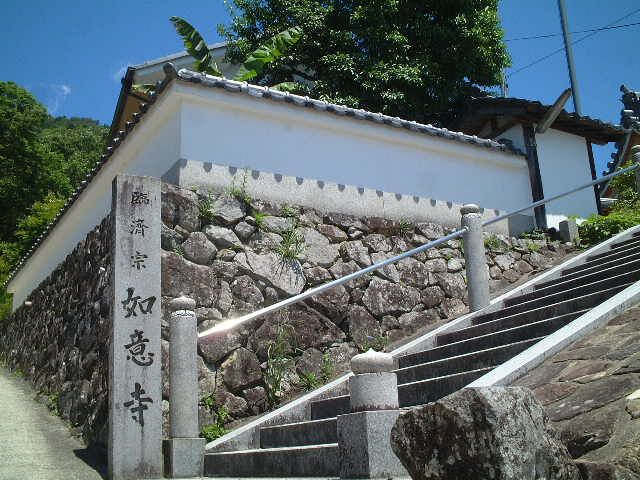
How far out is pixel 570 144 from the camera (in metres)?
13.7

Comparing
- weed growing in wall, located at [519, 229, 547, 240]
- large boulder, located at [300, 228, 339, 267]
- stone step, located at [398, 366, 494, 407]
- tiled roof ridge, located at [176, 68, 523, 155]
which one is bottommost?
stone step, located at [398, 366, 494, 407]

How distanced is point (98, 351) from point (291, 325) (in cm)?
260

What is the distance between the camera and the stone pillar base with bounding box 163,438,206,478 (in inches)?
249

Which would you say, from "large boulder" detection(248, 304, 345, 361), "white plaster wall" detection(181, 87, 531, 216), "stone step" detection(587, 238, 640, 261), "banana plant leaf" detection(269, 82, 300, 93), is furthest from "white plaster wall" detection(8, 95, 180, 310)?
"banana plant leaf" detection(269, 82, 300, 93)

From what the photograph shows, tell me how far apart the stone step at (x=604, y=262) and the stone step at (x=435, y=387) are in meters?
3.44

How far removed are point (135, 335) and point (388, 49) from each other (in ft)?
44.6

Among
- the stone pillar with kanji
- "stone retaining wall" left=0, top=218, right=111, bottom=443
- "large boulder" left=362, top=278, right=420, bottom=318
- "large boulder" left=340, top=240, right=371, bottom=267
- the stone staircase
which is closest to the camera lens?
the stone staircase

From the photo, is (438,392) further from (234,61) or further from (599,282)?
(234,61)

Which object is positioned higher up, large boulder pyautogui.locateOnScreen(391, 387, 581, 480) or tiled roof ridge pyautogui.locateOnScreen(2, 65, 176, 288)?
tiled roof ridge pyautogui.locateOnScreen(2, 65, 176, 288)

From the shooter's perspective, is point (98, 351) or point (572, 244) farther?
point (572, 244)

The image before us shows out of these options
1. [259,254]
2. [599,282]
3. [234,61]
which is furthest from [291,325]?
[234,61]

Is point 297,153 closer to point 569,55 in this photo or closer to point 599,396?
point 599,396

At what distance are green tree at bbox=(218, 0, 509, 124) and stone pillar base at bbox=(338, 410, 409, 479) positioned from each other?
13.8 m

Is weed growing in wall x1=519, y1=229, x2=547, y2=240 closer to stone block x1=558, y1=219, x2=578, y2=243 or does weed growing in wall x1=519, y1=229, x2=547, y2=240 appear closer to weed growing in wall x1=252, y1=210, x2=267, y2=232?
stone block x1=558, y1=219, x2=578, y2=243
